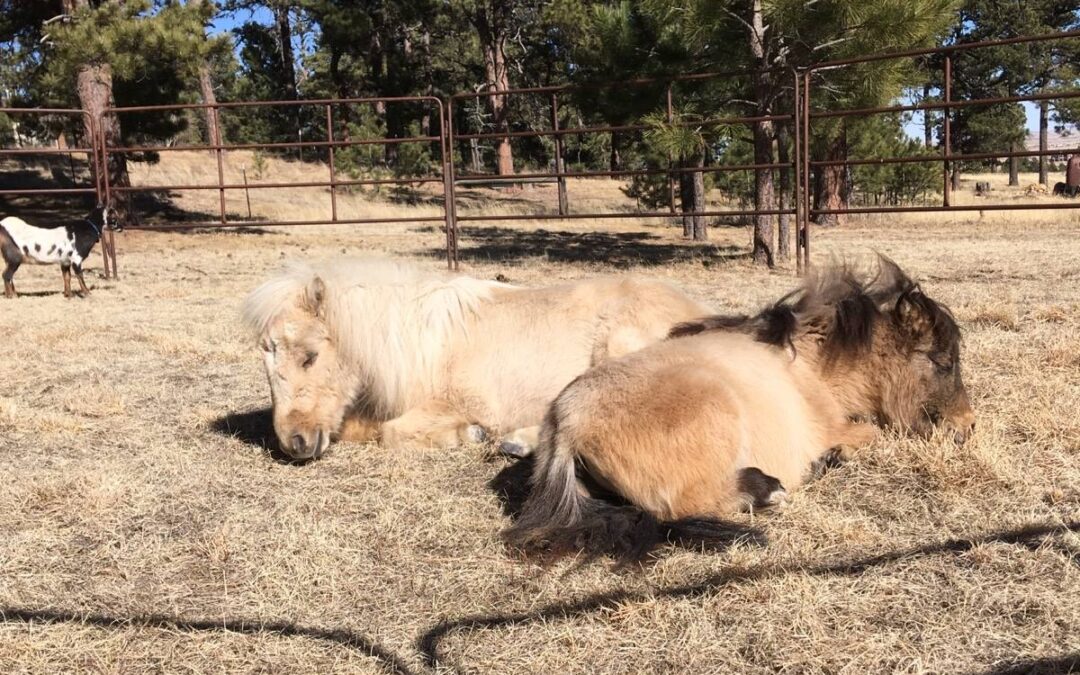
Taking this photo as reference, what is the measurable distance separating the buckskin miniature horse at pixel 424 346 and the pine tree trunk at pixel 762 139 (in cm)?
643

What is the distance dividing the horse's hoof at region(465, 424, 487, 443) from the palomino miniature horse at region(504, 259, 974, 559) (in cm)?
83

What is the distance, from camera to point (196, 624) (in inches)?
86.5

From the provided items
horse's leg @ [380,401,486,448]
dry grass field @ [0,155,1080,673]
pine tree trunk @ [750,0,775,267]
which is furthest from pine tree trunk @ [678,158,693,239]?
horse's leg @ [380,401,486,448]

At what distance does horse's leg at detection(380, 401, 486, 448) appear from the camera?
357 cm

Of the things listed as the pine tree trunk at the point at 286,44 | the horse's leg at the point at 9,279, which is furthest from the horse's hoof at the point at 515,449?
the pine tree trunk at the point at 286,44

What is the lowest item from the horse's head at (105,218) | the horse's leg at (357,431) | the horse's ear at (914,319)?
the horse's leg at (357,431)

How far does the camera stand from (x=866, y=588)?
219 cm

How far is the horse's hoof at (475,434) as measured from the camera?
3605mm

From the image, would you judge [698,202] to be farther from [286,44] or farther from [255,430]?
[286,44]

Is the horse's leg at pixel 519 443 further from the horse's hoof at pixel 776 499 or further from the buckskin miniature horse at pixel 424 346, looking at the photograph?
the horse's hoof at pixel 776 499

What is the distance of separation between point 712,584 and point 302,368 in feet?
6.62

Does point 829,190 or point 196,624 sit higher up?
point 829,190

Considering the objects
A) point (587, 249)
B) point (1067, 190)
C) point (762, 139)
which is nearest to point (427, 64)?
point (587, 249)

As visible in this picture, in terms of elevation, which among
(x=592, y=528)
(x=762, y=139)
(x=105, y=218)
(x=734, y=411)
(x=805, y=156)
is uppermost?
(x=762, y=139)
